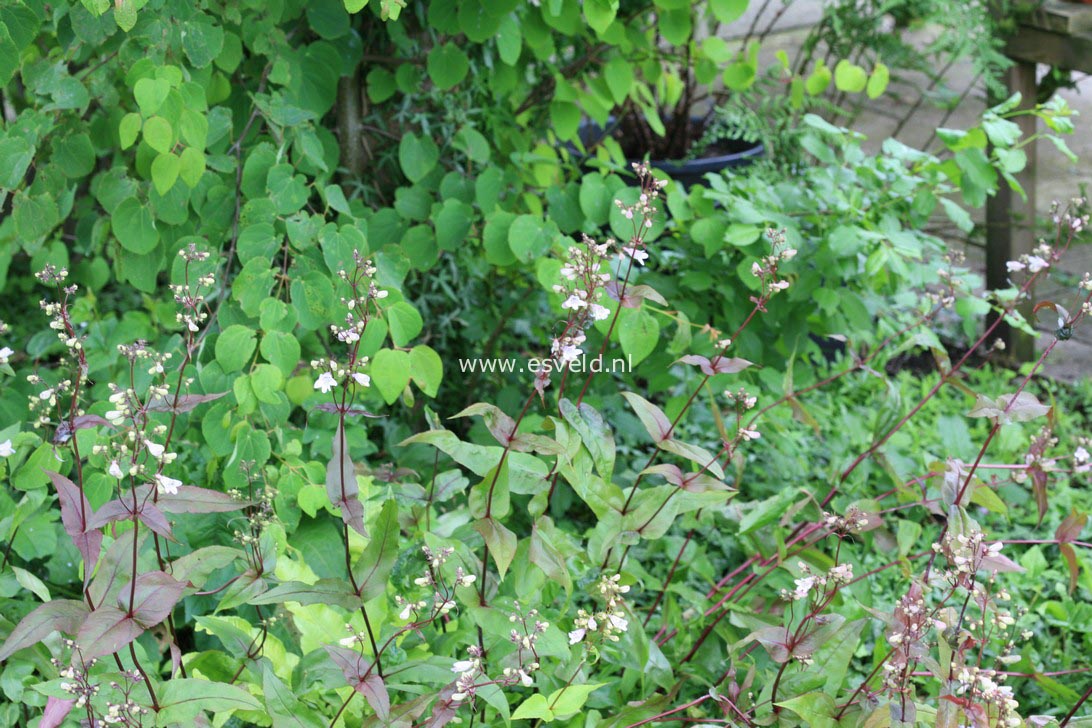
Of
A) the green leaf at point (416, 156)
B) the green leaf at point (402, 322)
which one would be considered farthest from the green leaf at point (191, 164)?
the green leaf at point (416, 156)

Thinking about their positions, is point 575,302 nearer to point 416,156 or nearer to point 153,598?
point 153,598

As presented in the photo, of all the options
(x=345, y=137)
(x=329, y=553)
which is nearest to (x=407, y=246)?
(x=345, y=137)

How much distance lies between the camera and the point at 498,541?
4.25 feet

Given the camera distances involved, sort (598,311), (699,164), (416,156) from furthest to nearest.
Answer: (699,164) < (416,156) < (598,311)

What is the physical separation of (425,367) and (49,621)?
76 cm

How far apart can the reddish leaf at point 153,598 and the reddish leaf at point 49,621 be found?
0.16 feet

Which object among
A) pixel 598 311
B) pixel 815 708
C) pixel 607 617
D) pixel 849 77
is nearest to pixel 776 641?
pixel 815 708

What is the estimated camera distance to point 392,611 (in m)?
1.61

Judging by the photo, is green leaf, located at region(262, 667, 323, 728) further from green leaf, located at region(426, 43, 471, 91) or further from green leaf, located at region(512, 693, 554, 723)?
green leaf, located at region(426, 43, 471, 91)

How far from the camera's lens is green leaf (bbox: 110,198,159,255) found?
1.91 metres

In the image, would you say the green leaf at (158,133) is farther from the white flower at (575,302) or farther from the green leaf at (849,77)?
the green leaf at (849,77)

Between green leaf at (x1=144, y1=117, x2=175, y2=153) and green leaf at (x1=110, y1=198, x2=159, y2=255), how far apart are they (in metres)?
0.23

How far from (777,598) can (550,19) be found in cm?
111

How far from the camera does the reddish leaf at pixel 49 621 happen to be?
117 cm
